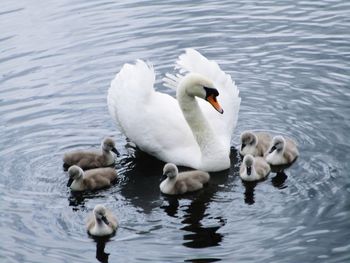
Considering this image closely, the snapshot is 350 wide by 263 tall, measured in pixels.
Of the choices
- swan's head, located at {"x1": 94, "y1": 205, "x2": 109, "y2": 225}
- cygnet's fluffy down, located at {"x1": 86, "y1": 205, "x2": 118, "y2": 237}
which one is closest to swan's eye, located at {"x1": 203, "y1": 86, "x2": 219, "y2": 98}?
cygnet's fluffy down, located at {"x1": 86, "y1": 205, "x2": 118, "y2": 237}

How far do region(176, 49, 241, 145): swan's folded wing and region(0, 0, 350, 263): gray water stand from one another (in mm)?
473

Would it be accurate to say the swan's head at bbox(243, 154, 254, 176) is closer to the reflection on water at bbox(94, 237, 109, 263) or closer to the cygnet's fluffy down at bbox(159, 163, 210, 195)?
the cygnet's fluffy down at bbox(159, 163, 210, 195)

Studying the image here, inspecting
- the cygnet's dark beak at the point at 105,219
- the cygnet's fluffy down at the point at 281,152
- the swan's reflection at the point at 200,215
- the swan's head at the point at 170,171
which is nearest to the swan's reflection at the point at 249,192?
the swan's reflection at the point at 200,215

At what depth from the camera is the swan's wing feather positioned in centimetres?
1526

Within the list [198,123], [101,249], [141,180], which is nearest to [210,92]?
[198,123]

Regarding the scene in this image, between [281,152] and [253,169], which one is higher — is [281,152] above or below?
above

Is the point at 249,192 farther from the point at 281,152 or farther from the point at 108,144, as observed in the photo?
the point at 108,144

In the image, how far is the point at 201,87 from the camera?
1484 centimetres

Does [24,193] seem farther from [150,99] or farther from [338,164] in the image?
[338,164]

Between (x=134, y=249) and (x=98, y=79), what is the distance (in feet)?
22.4

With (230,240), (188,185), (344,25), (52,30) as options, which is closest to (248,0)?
(344,25)

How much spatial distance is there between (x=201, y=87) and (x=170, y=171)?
61.0 inches

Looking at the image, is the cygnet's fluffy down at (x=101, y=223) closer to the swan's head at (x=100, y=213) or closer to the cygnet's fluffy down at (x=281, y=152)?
the swan's head at (x=100, y=213)

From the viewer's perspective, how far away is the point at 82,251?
1272cm
